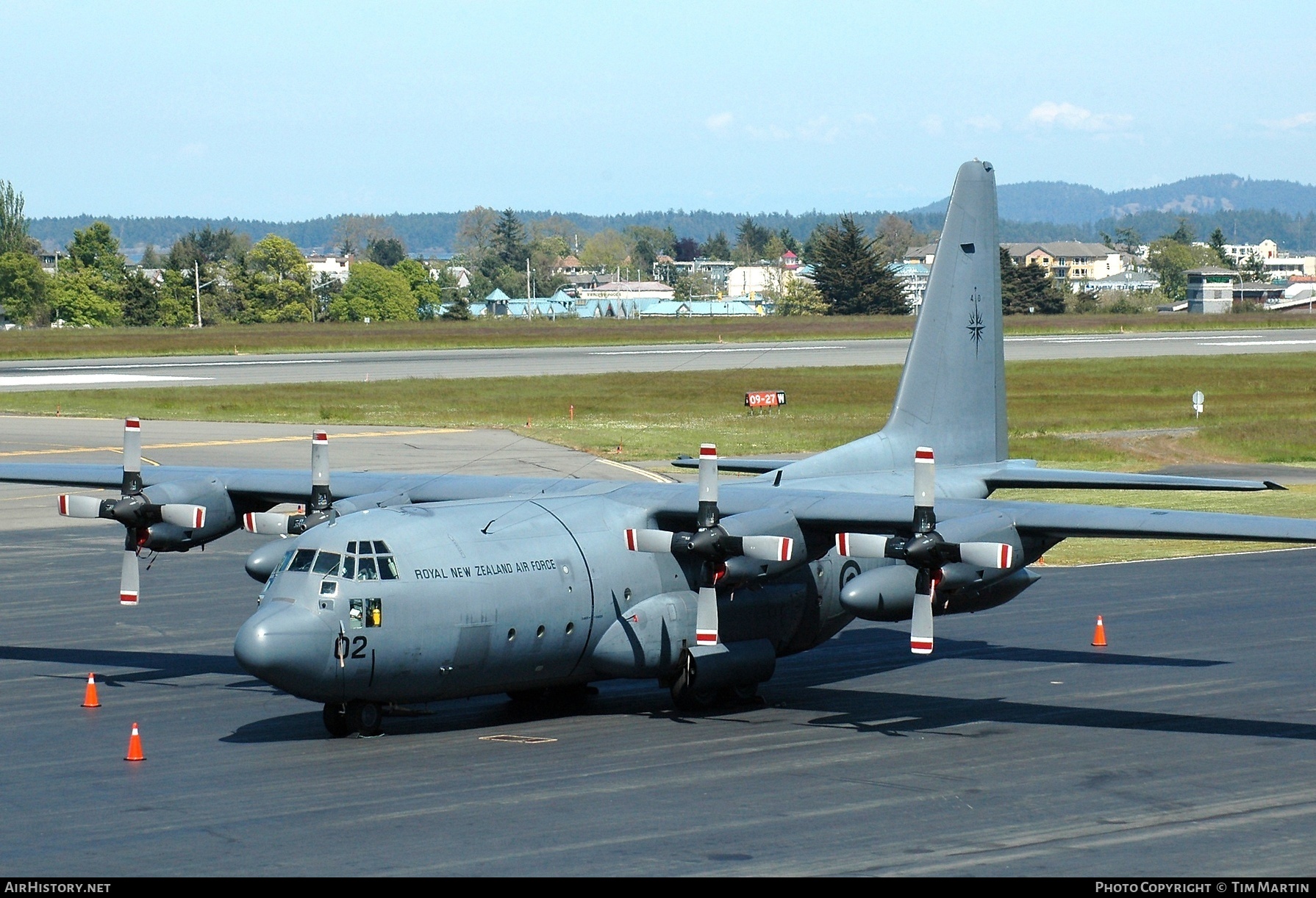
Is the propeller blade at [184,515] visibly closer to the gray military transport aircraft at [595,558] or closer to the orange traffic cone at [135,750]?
the gray military transport aircraft at [595,558]

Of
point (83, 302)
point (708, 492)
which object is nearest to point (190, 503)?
point (708, 492)

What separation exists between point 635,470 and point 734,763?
3238 centimetres

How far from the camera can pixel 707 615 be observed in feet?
67.8

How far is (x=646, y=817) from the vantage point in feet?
52.4


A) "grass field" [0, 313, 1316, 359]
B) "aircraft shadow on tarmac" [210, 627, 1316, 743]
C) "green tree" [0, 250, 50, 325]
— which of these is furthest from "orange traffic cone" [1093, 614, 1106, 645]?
"green tree" [0, 250, 50, 325]

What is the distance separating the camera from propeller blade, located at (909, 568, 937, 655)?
19797mm

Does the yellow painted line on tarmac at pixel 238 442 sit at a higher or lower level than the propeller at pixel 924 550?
lower

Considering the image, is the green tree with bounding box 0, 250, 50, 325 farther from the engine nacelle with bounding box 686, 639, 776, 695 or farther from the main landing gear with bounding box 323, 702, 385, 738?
the engine nacelle with bounding box 686, 639, 776, 695

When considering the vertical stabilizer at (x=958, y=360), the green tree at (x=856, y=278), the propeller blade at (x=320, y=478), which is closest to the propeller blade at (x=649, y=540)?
the propeller blade at (x=320, y=478)

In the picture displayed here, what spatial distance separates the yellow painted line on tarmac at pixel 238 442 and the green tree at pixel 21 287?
118954mm

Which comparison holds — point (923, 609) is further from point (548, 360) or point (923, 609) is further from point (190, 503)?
point (548, 360)

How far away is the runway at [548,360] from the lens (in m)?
89.4

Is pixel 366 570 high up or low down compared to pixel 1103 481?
down

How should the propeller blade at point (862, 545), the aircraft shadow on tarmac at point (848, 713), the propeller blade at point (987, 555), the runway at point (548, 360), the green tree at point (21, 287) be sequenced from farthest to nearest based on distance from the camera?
the green tree at point (21, 287) → the runway at point (548, 360) → the aircraft shadow on tarmac at point (848, 713) → the propeller blade at point (862, 545) → the propeller blade at point (987, 555)
